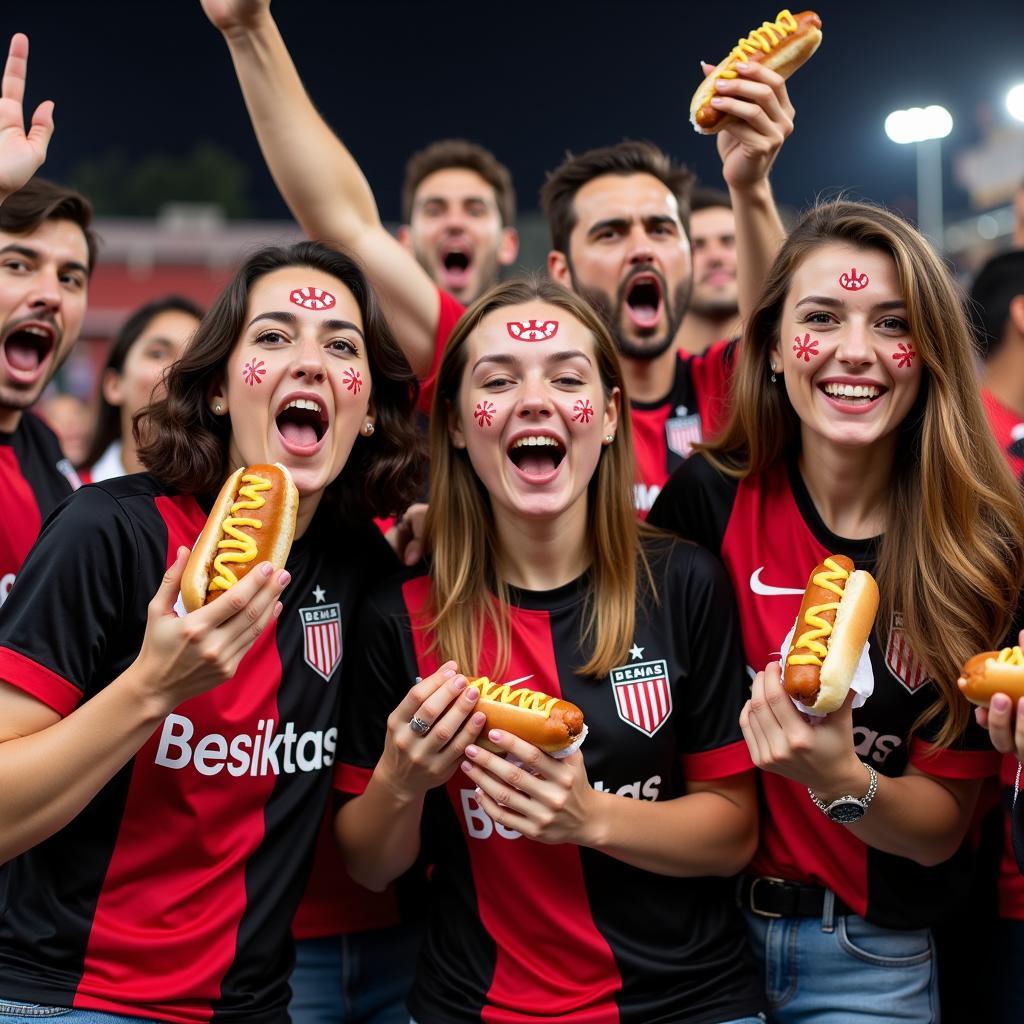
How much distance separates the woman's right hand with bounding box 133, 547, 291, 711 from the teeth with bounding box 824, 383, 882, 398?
1.66m

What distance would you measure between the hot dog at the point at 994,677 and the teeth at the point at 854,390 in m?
0.85

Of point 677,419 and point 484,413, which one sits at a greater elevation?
point 677,419

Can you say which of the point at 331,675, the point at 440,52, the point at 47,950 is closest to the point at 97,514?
the point at 331,675

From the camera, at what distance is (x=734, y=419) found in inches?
140

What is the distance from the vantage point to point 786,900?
3.18 m

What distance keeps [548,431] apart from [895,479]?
1.06 m

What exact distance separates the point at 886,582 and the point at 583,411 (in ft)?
3.30

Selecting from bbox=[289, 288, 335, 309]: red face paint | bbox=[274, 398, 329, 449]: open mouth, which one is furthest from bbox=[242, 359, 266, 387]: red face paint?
bbox=[289, 288, 335, 309]: red face paint

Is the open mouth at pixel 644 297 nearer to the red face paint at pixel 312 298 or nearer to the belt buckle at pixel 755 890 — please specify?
the red face paint at pixel 312 298

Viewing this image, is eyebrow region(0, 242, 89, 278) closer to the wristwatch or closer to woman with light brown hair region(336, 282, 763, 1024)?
woman with light brown hair region(336, 282, 763, 1024)

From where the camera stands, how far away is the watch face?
2.83 meters

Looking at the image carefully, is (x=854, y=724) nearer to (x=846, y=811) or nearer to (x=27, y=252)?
(x=846, y=811)

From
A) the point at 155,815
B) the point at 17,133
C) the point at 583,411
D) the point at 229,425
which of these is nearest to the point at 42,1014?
the point at 155,815

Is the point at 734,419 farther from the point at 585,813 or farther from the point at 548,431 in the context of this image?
the point at 585,813
